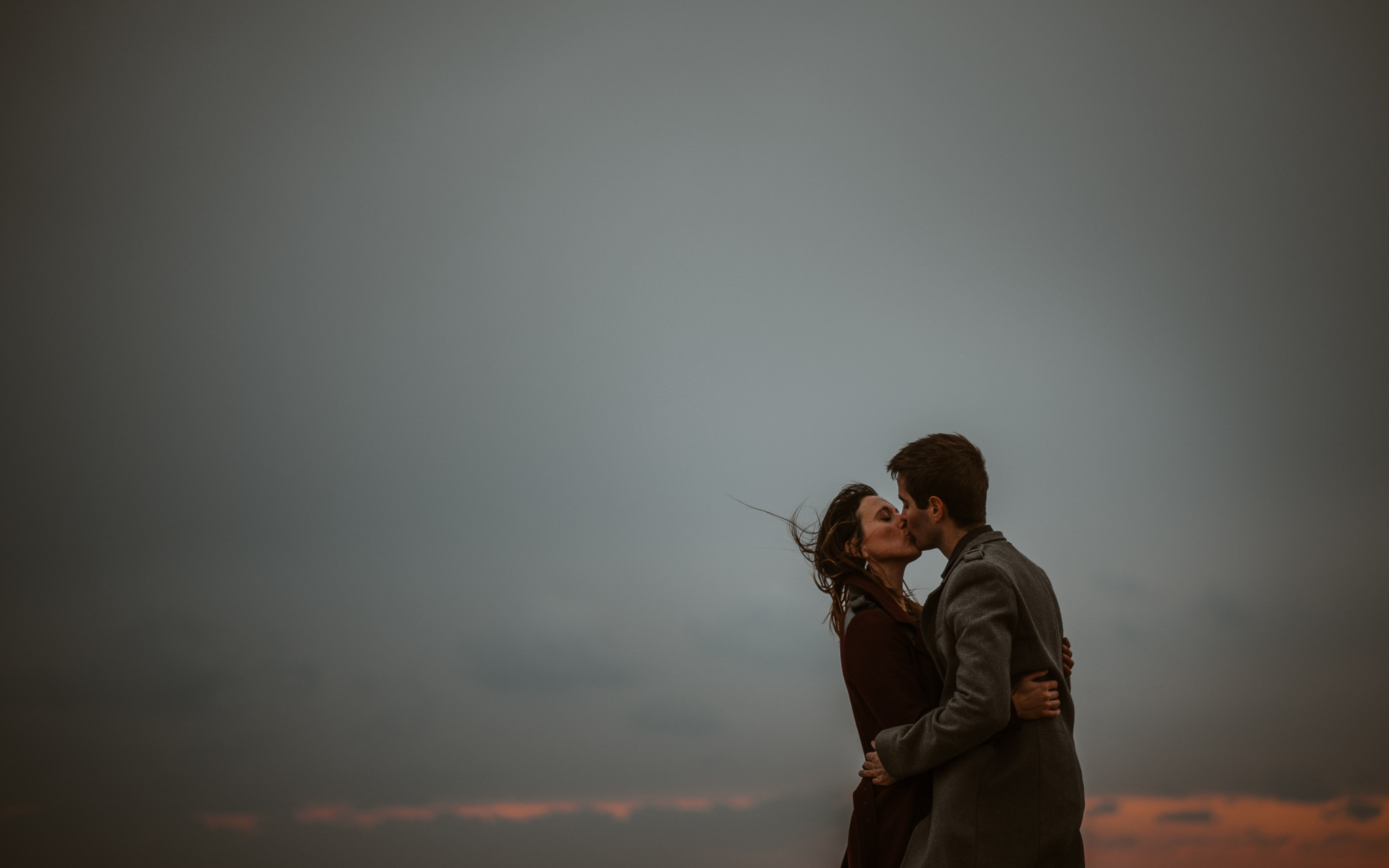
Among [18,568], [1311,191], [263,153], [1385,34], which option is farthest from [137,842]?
[1385,34]

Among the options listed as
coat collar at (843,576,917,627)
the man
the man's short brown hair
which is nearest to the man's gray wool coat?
the man

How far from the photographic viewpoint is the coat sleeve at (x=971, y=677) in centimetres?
178

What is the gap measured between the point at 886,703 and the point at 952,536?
1.48 ft

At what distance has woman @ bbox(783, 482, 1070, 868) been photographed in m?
2.03

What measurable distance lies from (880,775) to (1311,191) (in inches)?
179

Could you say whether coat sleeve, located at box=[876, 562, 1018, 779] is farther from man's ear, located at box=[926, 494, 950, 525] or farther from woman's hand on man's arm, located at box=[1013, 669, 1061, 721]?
man's ear, located at box=[926, 494, 950, 525]

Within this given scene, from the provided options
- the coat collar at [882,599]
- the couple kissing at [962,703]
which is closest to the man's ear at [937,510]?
the couple kissing at [962,703]

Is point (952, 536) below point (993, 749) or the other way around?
the other way around

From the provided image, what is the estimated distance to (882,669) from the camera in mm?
2076

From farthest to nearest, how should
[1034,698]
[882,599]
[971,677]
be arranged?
[882,599] → [1034,698] → [971,677]

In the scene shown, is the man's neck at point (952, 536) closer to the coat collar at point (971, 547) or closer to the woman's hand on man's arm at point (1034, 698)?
the coat collar at point (971, 547)

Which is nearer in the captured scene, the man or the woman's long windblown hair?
the man

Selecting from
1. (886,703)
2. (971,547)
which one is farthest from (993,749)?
(971,547)

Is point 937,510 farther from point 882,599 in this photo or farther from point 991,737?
point 991,737
